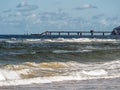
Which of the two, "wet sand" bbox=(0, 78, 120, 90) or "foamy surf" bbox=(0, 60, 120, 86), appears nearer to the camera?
"wet sand" bbox=(0, 78, 120, 90)

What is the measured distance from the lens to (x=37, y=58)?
27953 mm

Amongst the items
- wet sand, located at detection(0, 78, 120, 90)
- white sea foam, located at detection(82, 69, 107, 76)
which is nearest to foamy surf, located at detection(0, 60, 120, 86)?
white sea foam, located at detection(82, 69, 107, 76)

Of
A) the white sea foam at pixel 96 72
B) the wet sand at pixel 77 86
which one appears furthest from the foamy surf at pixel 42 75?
the wet sand at pixel 77 86

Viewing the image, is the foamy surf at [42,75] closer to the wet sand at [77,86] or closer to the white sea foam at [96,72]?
the white sea foam at [96,72]

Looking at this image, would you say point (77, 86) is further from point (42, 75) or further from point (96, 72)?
point (96, 72)

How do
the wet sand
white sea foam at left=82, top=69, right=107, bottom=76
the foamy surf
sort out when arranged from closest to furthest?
the wet sand
the foamy surf
white sea foam at left=82, top=69, right=107, bottom=76

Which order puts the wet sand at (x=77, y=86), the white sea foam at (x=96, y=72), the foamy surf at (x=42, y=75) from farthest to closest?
1. the white sea foam at (x=96, y=72)
2. the foamy surf at (x=42, y=75)
3. the wet sand at (x=77, y=86)

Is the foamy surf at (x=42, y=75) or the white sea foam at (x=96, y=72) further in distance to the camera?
the white sea foam at (x=96, y=72)

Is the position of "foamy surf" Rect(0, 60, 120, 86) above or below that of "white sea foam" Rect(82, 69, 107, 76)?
above

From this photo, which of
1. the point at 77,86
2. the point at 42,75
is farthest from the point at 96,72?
the point at 77,86

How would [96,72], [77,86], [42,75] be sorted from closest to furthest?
[77,86] → [42,75] → [96,72]

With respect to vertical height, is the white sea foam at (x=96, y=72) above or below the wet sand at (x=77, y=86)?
below

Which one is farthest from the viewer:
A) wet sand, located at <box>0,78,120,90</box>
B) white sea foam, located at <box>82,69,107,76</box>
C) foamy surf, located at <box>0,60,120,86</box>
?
white sea foam, located at <box>82,69,107,76</box>

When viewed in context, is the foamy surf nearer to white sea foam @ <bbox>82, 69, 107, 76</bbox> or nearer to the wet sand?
white sea foam @ <bbox>82, 69, 107, 76</bbox>
